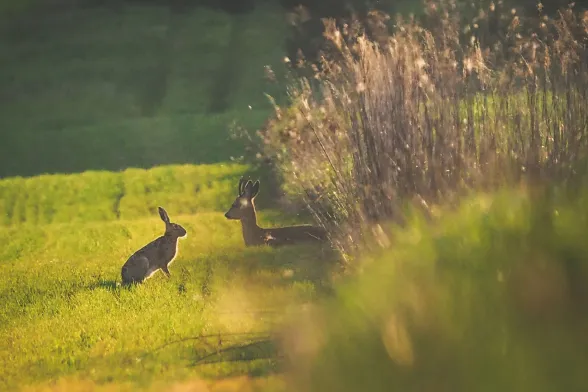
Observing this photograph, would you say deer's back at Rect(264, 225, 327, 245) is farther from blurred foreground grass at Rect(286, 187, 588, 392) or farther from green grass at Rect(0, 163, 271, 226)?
blurred foreground grass at Rect(286, 187, 588, 392)

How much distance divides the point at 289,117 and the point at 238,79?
3.74 metres

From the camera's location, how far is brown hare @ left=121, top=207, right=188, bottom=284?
483 centimetres

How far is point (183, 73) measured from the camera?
1050cm

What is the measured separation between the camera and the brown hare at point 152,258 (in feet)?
15.8

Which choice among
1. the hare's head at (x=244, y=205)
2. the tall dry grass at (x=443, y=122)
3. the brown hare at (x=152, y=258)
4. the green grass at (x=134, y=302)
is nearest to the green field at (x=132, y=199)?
the green grass at (x=134, y=302)

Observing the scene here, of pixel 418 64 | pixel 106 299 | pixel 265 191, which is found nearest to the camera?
pixel 418 64

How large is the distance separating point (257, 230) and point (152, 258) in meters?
1.05

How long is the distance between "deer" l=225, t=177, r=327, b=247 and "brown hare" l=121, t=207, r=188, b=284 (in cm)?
71

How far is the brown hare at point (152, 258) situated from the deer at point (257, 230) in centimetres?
71

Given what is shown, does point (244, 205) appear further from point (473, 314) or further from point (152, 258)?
point (473, 314)

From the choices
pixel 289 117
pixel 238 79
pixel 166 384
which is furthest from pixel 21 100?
pixel 166 384

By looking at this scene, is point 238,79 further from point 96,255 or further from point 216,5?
point 96,255

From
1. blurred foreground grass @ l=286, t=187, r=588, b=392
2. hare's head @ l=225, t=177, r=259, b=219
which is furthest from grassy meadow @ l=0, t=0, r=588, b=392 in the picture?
hare's head @ l=225, t=177, r=259, b=219

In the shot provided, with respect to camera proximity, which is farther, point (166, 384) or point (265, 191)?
point (265, 191)
